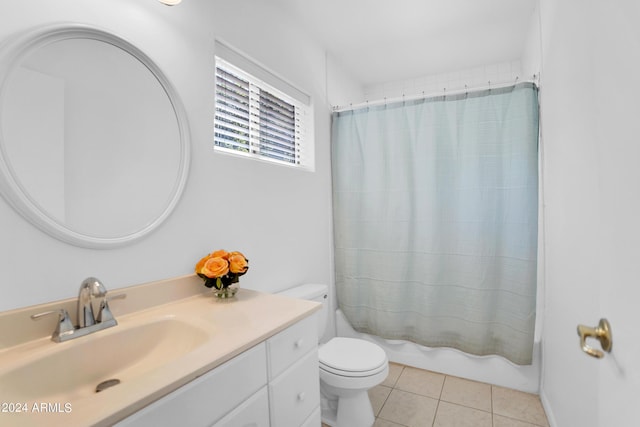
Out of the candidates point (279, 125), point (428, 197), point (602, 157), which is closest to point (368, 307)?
point (428, 197)

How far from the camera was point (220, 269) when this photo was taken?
122 centimetres

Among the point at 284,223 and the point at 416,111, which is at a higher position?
the point at 416,111

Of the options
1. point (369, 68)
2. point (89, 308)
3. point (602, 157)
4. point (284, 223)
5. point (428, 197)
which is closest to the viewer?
point (602, 157)

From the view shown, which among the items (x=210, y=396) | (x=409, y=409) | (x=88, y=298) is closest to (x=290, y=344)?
(x=210, y=396)

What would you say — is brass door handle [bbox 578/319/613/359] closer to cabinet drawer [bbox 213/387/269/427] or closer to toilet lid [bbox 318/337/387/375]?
cabinet drawer [bbox 213/387/269/427]

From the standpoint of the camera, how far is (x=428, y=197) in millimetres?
2121

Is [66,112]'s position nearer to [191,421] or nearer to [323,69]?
[191,421]

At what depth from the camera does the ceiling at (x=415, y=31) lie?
1.93 meters

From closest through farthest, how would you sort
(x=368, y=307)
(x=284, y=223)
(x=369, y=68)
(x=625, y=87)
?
(x=625, y=87) → (x=284, y=223) → (x=368, y=307) → (x=369, y=68)

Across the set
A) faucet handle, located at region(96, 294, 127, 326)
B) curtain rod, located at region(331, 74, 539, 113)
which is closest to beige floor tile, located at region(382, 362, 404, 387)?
faucet handle, located at region(96, 294, 127, 326)

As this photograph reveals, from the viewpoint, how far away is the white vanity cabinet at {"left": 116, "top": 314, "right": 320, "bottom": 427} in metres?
0.68

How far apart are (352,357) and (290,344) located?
2.39 ft

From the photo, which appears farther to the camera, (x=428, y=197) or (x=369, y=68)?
(x=369, y=68)

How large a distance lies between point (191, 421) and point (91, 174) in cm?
84
